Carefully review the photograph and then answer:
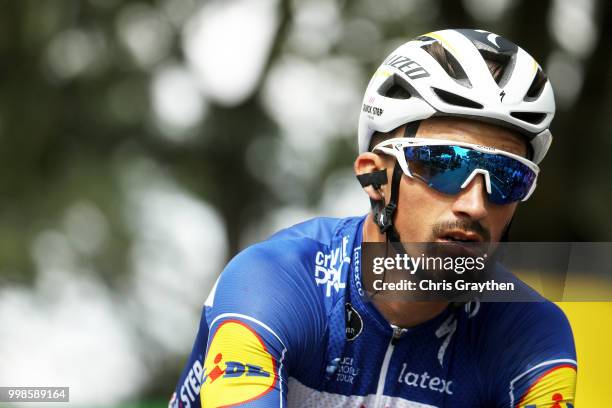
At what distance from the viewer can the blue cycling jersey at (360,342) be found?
3.55 m

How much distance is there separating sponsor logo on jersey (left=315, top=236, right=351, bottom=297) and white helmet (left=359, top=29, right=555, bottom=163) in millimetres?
549

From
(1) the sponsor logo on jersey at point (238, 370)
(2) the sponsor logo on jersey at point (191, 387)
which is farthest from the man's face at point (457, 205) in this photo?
(2) the sponsor logo on jersey at point (191, 387)

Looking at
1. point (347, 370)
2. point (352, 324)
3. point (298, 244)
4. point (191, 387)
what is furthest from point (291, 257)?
point (191, 387)

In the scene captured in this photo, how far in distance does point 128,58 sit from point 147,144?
1.42m

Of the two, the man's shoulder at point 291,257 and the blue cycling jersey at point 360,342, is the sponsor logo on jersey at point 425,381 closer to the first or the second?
the blue cycling jersey at point 360,342

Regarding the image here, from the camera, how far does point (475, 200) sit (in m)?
3.67

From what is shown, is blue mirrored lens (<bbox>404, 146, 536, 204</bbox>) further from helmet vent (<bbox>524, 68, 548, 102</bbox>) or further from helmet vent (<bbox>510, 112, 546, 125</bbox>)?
helmet vent (<bbox>524, 68, 548, 102</bbox>)

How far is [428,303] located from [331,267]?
423 mm

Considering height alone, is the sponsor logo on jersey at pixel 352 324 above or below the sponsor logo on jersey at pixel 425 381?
above

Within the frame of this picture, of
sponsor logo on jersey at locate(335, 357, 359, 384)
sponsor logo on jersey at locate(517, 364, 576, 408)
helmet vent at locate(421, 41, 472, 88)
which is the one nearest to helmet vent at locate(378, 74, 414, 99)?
helmet vent at locate(421, 41, 472, 88)

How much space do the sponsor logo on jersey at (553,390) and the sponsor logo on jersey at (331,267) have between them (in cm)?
83

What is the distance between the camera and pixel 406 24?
14.8 meters


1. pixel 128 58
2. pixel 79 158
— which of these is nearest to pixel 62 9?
pixel 128 58

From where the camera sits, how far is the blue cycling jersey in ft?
11.7
